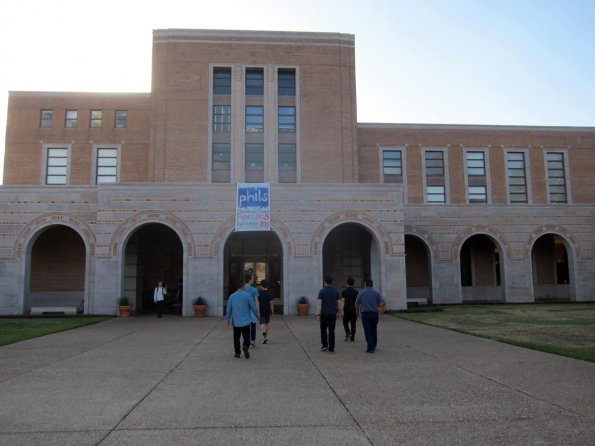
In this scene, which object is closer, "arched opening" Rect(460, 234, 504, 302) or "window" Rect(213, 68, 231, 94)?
"window" Rect(213, 68, 231, 94)

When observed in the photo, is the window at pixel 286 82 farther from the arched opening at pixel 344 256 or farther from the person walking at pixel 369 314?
the person walking at pixel 369 314

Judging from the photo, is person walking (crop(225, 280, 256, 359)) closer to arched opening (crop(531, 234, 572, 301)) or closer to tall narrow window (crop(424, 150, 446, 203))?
tall narrow window (crop(424, 150, 446, 203))

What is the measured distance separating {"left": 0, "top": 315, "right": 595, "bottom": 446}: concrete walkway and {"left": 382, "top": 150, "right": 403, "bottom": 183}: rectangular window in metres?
23.2

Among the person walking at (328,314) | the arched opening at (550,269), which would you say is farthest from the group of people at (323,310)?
the arched opening at (550,269)

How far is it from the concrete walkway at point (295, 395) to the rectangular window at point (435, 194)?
2345 centimetres

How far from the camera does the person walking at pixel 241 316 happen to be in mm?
11320

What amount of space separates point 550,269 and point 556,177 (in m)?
7.00

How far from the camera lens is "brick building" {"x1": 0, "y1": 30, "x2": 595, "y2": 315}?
100 feet

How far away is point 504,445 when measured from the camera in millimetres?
5316

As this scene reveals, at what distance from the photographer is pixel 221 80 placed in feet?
109

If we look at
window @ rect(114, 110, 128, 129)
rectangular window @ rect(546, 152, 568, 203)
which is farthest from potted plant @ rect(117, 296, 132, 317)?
rectangular window @ rect(546, 152, 568, 203)

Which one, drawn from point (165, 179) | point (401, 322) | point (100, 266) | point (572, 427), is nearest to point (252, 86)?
point (165, 179)

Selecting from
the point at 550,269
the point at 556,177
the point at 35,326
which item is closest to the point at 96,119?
the point at 35,326

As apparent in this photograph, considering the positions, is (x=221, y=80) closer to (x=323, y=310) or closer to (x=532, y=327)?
(x=323, y=310)
